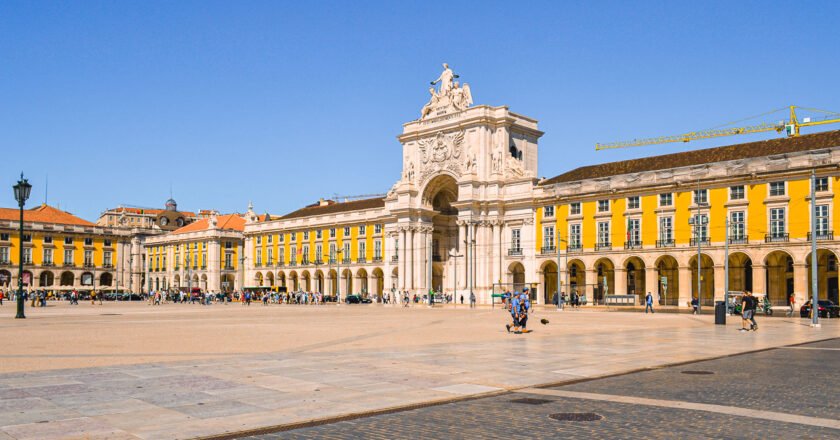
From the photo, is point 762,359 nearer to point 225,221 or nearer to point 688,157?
point 688,157

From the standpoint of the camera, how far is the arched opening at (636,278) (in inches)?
2869

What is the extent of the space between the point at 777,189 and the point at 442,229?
4294cm

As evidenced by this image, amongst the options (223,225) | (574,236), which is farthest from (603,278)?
(223,225)

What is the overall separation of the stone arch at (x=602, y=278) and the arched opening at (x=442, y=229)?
70.0 ft

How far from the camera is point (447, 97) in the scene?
92.0 metres

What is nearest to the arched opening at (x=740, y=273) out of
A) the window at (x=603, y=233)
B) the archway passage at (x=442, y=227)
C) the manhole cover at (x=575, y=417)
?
the window at (x=603, y=233)

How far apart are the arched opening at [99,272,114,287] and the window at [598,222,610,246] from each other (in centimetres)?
9499

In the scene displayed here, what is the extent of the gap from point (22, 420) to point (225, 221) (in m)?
126

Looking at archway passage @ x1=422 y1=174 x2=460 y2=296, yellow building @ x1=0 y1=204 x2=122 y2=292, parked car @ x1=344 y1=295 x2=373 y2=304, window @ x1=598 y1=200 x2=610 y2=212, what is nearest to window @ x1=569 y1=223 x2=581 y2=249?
window @ x1=598 y1=200 x2=610 y2=212

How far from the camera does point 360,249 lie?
10062cm

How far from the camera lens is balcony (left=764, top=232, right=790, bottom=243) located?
6106cm

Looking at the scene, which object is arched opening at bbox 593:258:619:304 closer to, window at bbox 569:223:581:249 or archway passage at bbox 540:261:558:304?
window at bbox 569:223:581:249

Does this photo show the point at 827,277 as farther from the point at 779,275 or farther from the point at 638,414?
the point at 638,414

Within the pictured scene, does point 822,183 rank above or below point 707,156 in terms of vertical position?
below
